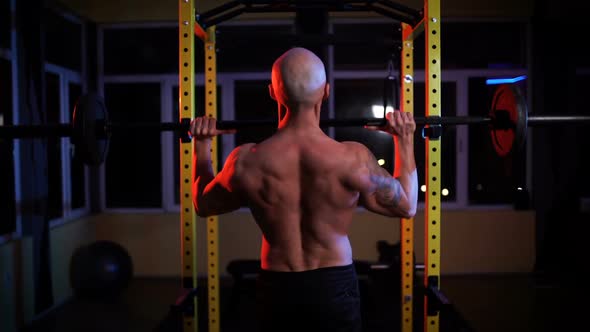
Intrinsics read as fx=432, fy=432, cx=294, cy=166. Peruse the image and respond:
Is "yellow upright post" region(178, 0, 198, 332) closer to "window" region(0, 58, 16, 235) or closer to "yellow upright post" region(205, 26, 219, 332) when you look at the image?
"yellow upright post" region(205, 26, 219, 332)

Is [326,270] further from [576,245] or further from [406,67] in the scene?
[576,245]

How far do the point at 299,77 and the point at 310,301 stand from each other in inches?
27.3

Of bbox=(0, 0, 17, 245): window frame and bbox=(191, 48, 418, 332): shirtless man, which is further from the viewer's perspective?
bbox=(0, 0, 17, 245): window frame

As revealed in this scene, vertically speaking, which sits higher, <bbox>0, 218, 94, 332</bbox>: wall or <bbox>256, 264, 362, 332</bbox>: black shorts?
<bbox>256, 264, 362, 332</bbox>: black shorts

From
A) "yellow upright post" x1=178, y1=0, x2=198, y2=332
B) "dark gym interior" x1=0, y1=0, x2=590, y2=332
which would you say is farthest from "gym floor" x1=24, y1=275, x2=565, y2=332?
"yellow upright post" x1=178, y1=0, x2=198, y2=332

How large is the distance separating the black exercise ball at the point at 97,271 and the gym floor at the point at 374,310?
0.13 m

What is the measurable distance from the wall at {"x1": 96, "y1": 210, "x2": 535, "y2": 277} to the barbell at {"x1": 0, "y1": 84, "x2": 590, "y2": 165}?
2.85 metres

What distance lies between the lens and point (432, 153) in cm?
165

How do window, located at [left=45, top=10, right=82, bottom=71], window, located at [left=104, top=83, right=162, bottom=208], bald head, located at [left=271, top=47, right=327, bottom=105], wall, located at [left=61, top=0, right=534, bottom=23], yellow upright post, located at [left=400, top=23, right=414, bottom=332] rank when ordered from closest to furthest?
bald head, located at [left=271, top=47, right=327, bottom=105] → yellow upright post, located at [left=400, top=23, right=414, bottom=332] → window, located at [left=45, top=10, right=82, bottom=71] → wall, located at [left=61, top=0, right=534, bottom=23] → window, located at [left=104, top=83, right=162, bottom=208]

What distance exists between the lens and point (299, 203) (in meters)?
1.35

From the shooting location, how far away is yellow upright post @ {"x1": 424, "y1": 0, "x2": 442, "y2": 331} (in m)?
1.62

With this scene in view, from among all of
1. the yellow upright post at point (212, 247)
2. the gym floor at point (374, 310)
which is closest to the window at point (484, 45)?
the gym floor at point (374, 310)

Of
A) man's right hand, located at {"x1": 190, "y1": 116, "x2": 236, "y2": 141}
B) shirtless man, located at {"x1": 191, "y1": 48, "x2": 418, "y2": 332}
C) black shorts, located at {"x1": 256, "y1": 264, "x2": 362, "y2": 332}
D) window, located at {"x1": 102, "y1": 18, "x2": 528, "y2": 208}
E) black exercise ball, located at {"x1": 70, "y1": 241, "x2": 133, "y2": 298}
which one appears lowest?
black exercise ball, located at {"x1": 70, "y1": 241, "x2": 133, "y2": 298}

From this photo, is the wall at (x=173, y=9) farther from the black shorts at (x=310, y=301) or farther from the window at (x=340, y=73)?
the black shorts at (x=310, y=301)
